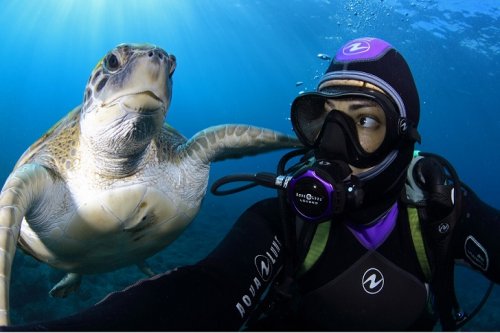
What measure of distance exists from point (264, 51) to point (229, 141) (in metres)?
33.6

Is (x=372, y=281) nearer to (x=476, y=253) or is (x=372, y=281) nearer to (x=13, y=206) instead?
(x=476, y=253)

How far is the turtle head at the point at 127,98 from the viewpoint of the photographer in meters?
1.67

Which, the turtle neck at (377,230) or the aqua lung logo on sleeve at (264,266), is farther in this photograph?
the turtle neck at (377,230)

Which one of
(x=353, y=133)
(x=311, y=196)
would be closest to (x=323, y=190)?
(x=311, y=196)

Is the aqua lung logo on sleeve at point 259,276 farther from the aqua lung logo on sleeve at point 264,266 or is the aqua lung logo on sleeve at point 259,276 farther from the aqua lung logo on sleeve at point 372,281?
the aqua lung logo on sleeve at point 372,281

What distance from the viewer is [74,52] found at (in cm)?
7688

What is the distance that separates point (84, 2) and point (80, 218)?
40.0m

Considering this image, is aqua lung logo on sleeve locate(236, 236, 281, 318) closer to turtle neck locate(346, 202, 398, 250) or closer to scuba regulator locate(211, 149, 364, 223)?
scuba regulator locate(211, 149, 364, 223)

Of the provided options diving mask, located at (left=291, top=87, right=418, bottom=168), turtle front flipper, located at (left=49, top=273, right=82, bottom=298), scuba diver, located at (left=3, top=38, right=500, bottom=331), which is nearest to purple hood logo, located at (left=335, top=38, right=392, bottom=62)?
scuba diver, located at (left=3, top=38, right=500, bottom=331)

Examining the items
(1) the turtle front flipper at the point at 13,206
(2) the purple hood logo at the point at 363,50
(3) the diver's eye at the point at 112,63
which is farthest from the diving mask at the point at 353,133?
(1) the turtle front flipper at the point at 13,206

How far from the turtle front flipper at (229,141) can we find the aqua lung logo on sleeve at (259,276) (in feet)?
3.68

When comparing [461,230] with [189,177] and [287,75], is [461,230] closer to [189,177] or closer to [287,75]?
[189,177]

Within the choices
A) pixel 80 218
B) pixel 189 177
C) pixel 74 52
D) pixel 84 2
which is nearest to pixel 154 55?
pixel 189 177

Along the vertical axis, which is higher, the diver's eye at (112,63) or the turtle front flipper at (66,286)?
the diver's eye at (112,63)
